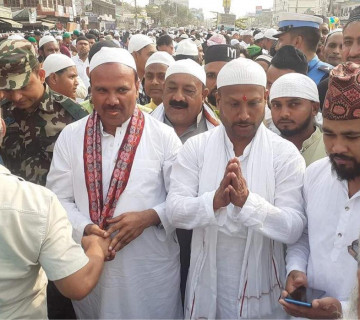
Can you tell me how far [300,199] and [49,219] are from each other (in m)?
1.23

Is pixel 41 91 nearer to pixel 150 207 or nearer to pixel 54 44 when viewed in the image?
→ pixel 150 207

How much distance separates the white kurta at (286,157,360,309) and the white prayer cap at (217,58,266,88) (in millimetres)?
567

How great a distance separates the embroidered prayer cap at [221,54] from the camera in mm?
4090

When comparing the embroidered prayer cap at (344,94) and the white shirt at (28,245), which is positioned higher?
the embroidered prayer cap at (344,94)

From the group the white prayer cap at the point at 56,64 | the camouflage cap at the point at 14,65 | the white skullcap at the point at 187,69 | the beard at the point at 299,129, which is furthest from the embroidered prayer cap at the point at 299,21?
the camouflage cap at the point at 14,65

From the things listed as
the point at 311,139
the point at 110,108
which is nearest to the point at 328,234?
the point at 311,139

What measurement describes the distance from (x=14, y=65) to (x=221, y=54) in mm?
2240

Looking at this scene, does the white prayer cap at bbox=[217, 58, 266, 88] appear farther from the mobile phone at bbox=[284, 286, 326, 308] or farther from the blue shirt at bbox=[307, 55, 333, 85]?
the blue shirt at bbox=[307, 55, 333, 85]

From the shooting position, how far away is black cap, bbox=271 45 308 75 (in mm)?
3449

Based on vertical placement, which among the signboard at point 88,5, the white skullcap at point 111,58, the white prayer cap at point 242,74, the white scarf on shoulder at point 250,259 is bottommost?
the white scarf on shoulder at point 250,259

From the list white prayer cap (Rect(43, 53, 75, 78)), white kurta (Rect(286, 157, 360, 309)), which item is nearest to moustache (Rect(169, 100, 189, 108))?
white kurta (Rect(286, 157, 360, 309))

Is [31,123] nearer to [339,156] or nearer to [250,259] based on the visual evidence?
[250,259]

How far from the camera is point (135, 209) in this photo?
2.24m

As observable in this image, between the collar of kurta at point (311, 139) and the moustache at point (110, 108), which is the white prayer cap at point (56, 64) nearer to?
the moustache at point (110, 108)
